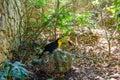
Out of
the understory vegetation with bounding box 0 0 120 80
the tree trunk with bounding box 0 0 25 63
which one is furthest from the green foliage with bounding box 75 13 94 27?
the tree trunk with bounding box 0 0 25 63

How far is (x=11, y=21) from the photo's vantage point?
4.23 m

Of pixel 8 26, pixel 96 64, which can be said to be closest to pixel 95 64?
pixel 96 64

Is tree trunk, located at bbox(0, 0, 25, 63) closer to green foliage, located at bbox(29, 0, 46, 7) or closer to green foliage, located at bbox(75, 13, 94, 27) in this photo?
green foliage, located at bbox(29, 0, 46, 7)

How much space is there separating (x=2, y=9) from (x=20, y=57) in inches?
30.9

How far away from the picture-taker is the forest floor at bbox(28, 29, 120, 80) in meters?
4.07

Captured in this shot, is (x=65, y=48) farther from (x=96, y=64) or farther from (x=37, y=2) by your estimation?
(x=37, y=2)

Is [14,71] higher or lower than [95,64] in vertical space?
higher

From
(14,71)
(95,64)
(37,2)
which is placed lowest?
(95,64)

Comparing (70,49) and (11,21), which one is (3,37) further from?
(70,49)

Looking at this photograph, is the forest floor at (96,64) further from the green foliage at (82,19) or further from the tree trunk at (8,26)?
the tree trunk at (8,26)

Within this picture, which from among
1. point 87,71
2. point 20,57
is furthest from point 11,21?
point 87,71

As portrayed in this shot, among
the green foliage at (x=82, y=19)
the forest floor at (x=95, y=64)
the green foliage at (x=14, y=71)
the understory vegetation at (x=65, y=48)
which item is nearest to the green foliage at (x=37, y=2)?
the understory vegetation at (x=65, y=48)

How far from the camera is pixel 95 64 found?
4.58 metres

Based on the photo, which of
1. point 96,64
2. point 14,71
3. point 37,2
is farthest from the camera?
point 96,64
